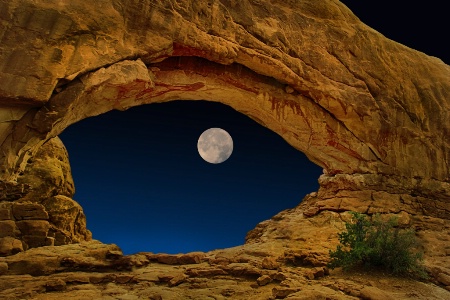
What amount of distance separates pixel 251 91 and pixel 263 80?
1.87 feet

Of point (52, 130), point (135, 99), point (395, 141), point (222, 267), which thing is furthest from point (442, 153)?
point (52, 130)

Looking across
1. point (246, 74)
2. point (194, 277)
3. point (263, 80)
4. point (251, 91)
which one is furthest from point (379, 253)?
point (246, 74)

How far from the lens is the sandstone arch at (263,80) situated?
867 centimetres

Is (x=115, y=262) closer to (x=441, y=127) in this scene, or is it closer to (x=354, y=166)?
(x=354, y=166)

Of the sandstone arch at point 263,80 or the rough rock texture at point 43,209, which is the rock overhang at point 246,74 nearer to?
the sandstone arch at point 263,80

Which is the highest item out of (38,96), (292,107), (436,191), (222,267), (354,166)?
(292,107)

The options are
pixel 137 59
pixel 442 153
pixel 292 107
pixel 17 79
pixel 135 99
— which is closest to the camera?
pixel 17 79

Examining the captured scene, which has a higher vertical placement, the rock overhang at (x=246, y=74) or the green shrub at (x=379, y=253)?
the rock overhang at (x=246, y=74)

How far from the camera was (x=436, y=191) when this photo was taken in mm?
13578

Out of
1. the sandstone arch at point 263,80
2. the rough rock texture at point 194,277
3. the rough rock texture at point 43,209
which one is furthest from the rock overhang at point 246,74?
the rough rock texture at point 194,277

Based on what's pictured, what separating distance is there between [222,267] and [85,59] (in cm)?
607

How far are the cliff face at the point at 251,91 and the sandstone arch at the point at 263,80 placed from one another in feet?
0.12

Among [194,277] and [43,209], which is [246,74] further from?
[43,209]

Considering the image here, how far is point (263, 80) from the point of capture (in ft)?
42.2
